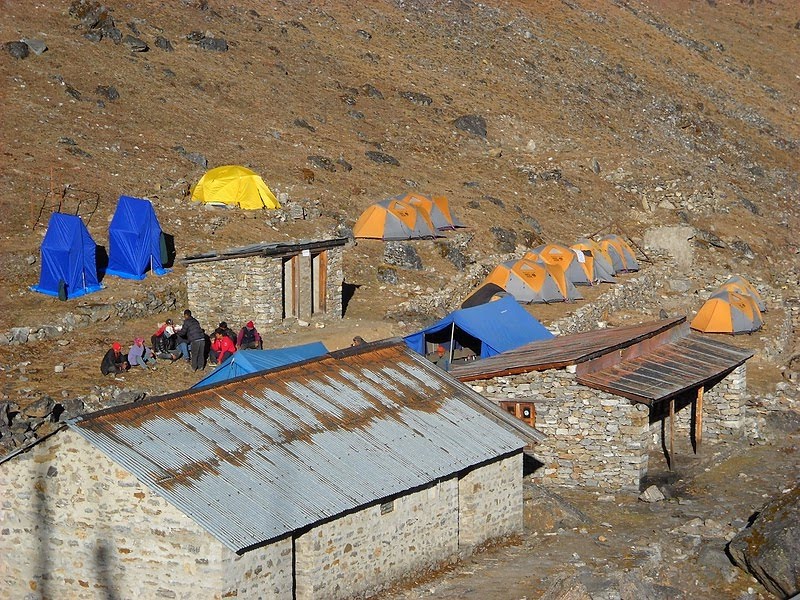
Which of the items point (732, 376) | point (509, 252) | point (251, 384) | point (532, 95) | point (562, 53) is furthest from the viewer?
point (562, 53)

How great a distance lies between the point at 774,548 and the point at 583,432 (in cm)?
459

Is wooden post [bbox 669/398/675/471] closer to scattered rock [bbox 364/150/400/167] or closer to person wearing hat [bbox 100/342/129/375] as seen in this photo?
person wearing hat [bbox 100/342/129/375]

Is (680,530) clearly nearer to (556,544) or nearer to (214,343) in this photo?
(556,544)

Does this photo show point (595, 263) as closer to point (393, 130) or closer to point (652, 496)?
point (393, 130)

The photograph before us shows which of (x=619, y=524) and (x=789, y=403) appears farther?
(x=789, y=403)

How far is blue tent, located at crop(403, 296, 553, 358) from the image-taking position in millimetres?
26438

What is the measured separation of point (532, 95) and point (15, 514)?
45220mm

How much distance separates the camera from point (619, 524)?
21250 millimetres

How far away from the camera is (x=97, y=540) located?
16234mm

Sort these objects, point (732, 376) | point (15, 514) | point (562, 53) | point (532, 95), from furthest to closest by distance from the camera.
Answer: point (562, 53), point (532, 95), point (732, 376), point (15, 514)

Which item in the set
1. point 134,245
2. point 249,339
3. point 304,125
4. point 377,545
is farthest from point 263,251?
point 304,125

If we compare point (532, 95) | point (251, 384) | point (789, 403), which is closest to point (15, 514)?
point (251, 384)

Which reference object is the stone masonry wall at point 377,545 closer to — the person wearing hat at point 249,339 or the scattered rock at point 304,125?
the person wearing hat at point 249,339

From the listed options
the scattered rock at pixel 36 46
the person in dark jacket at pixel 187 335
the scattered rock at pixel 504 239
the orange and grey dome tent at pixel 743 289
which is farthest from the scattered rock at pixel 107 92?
the orange and grey dome tent at pixel 743 289
